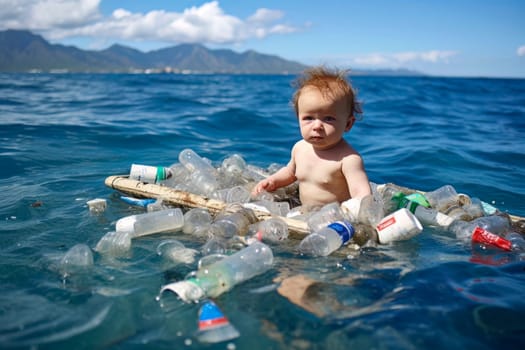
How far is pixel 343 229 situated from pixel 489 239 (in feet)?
4.37

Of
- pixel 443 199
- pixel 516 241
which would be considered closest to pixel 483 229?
pixel 516 241

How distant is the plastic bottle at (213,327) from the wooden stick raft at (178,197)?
141cm

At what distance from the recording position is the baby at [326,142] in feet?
13.4

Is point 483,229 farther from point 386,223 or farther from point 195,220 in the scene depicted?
point 195,220

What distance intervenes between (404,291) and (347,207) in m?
1.22

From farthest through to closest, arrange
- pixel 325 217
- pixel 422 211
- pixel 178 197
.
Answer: pixel 178 197 → pixel 422 211 → pixel 325 217

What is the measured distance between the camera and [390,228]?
11.6 ft

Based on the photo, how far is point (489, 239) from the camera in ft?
12.1

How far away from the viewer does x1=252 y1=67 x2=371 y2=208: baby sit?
4.07 m

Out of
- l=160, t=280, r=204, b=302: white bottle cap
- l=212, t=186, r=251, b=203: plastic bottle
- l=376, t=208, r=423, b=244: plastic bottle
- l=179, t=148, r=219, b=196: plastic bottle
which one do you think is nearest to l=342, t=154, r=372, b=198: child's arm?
l=376, t=208, r=423, b=244: plastic bottle

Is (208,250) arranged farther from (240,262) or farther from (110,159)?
(110,159)

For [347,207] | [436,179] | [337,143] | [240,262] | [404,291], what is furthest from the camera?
[436,179]

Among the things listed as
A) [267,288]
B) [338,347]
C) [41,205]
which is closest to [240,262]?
[267,288]

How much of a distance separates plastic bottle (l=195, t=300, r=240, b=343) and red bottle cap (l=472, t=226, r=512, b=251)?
8.25 ft
